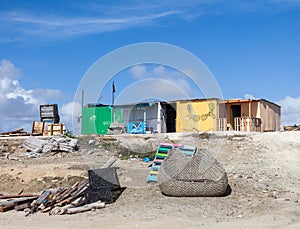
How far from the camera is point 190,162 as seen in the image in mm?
12844

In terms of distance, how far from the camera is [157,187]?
1334 cm

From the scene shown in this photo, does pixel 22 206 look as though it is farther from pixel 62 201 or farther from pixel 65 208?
pixel 65 208

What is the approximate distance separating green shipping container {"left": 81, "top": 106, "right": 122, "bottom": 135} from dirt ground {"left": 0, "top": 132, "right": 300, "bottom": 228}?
30.9 ft

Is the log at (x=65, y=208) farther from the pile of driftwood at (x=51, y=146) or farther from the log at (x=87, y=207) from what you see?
the pile of driftwood at (x=51, y=146)

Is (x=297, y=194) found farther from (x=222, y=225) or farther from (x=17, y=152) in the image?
(x=17, y=152)

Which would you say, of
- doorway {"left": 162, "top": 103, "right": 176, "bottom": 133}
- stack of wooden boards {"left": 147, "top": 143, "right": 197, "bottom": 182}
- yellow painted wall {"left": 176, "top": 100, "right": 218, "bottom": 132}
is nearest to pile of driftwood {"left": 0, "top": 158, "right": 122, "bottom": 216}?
stack of wooden boards {"left": 147, "top": 143, "right": 197, "bottom": 182}

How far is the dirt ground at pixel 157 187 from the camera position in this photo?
34.3ft

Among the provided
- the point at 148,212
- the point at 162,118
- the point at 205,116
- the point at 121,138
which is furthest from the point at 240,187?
the point at 162,118

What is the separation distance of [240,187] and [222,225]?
152 inches

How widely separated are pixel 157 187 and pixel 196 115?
1705cm

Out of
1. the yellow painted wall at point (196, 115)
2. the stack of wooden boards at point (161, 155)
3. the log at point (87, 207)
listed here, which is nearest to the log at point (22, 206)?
the log at point (87, 207)

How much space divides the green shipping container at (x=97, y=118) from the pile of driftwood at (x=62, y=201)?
1992 cm

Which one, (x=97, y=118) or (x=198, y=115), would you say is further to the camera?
(x=97, y=118)

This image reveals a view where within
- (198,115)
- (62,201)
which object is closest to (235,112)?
(198,115)
